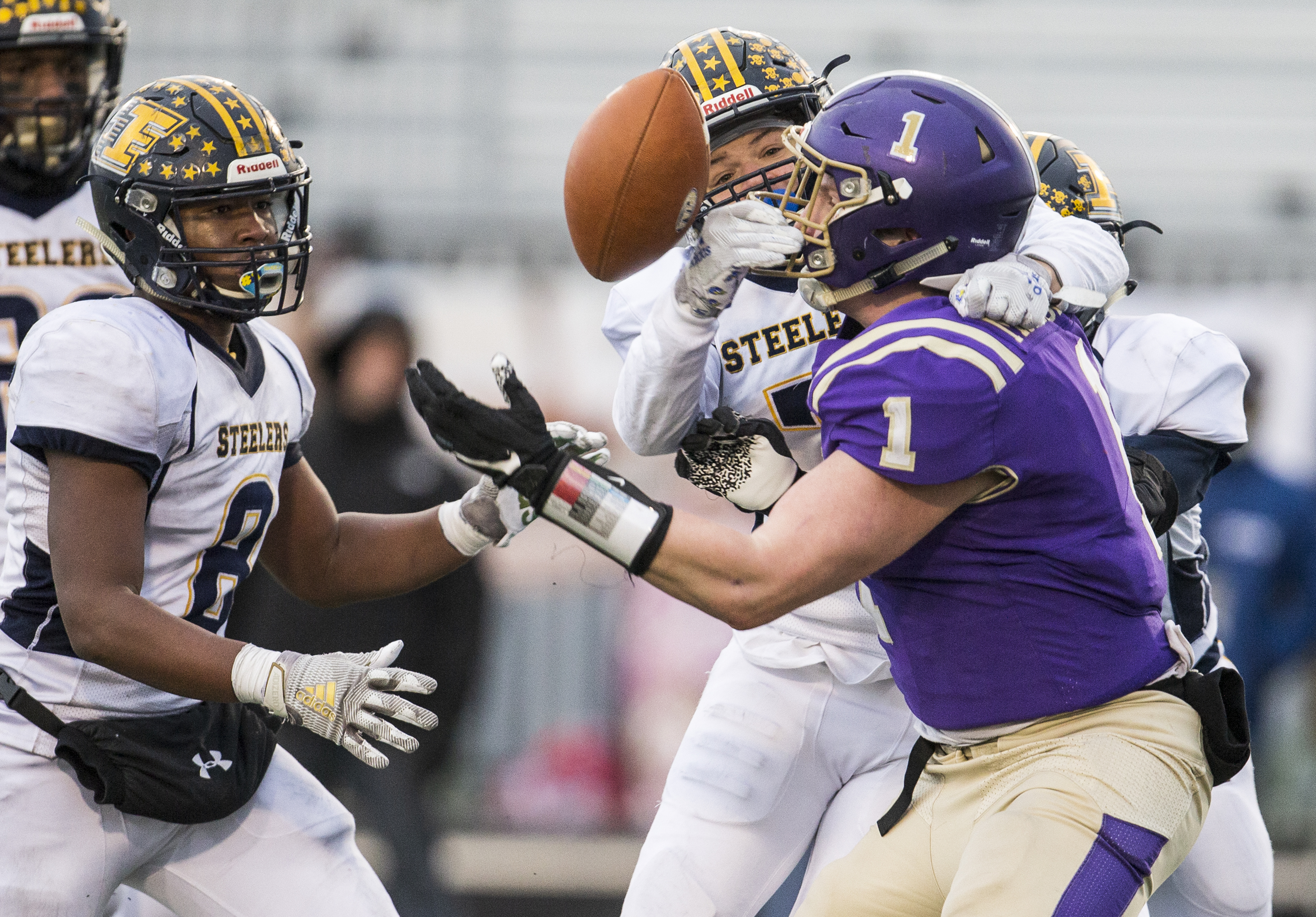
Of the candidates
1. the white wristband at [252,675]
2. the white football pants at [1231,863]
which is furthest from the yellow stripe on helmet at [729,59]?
the white football pants at [1231,863]

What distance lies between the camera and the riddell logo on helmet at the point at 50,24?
349 centimetres

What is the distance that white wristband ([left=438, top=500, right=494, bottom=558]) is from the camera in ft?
10.2

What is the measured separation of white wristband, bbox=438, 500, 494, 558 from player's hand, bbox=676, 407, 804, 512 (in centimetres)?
47

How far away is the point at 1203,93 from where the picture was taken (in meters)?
9.57

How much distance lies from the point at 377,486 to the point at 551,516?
318 centimetres

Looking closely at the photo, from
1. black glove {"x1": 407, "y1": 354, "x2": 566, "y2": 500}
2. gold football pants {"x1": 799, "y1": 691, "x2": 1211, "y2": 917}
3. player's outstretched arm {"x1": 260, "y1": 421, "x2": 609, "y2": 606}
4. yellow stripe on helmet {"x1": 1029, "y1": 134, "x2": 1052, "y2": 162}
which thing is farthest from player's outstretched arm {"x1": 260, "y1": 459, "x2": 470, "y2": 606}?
yellow stripe on helmet {"x1": 1029, "y1": 134, "x2": 1052, "y2": 162}

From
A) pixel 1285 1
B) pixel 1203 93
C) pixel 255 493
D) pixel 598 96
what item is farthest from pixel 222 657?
pixel 1285 1

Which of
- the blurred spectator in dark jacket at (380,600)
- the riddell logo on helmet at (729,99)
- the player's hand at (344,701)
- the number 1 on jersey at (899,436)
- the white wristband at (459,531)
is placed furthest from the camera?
the blurred spectator in dark jacket at (380,600)

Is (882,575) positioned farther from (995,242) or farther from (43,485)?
(43,485)

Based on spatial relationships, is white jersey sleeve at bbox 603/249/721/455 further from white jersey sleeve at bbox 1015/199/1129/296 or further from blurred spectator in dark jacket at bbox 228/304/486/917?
blurred spectator in dark jacket at bbox 228/304/486/917

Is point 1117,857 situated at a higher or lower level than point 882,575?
lower

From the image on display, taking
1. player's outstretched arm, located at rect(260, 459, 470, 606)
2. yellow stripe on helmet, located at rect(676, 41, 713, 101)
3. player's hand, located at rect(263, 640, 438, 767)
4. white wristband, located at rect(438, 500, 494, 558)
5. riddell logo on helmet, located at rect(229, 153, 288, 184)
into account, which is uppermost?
yellow stripe on helmet, located at rect(676, 41, 713, 101)

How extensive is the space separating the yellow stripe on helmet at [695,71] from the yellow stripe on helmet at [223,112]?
94 cm

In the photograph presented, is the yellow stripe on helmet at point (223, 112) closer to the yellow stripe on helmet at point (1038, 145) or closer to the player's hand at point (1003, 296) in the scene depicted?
the player's hand at point (1003, 296)
